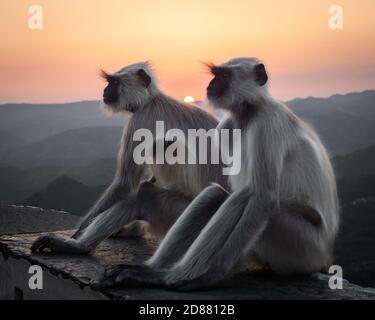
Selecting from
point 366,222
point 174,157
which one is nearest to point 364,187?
point 366,222

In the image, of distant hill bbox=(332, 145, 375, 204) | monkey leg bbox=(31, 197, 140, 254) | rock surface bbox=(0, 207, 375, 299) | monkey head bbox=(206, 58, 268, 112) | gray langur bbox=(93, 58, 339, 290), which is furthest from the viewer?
distant hill bbox=(332, 145, 375, 204)

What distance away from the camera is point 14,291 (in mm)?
4734

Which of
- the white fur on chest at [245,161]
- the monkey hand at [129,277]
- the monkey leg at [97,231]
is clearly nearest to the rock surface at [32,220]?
the monkey leg at [97,231]

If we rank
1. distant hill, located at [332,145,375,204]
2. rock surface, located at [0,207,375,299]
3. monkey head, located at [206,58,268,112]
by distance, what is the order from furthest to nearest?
distant hill, located at [332,145,375,204]
monkey head, located at [206,58,268,112]
rock surface, located at [0,207,375,299]

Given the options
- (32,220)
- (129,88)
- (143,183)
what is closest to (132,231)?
(143,183)

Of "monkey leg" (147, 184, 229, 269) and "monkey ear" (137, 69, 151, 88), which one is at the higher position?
"monkey ear" (137, 69, 151, 88)

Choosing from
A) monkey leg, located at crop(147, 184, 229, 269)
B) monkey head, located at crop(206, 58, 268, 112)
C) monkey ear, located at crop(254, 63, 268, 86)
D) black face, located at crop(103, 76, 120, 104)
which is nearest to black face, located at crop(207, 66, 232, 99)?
monkey head, located at crop(206, 58, 268, 112)

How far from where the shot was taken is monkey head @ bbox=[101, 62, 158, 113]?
4.95 m

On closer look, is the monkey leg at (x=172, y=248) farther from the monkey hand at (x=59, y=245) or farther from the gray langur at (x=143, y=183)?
the monkey hand at (x=59, y=245)

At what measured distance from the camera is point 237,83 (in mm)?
3438

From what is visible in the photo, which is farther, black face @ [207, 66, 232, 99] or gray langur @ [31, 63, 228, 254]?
gray langur @ [31, 63, 228, 254]

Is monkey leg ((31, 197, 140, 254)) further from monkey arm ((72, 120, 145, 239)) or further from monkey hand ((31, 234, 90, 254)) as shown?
monkey arm ((72, 120, 145, 239))
